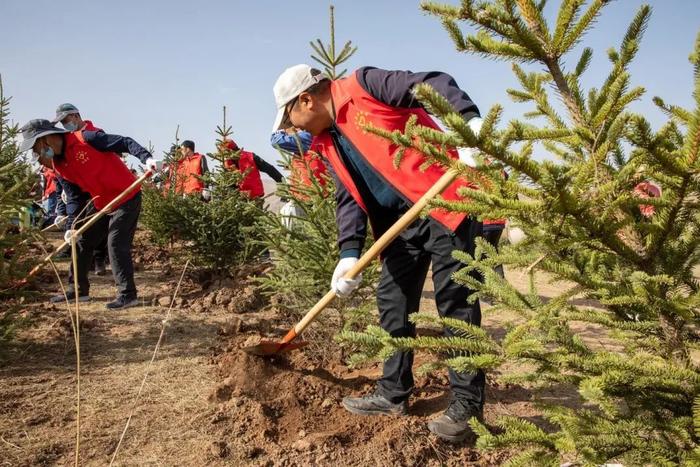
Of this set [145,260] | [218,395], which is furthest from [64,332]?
[145,260]

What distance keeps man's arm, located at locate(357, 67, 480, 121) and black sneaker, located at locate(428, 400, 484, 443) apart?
155 centimetres

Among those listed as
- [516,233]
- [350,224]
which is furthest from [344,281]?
[516,233]

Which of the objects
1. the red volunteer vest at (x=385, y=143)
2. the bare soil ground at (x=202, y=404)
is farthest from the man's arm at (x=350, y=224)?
the bare soil ground at (x=202, y=404)

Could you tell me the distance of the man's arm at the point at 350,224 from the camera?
113 inches

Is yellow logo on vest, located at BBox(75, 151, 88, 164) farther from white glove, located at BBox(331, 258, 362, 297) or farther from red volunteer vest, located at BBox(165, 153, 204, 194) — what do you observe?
white glove, located at BBox(331, 258, 362, 297)

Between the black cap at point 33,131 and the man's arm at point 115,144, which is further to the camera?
the man's arm at point 115,144

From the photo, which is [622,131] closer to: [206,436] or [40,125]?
[206,436]

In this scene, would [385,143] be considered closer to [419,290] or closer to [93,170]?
[419,290]

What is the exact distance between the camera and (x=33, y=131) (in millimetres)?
4742

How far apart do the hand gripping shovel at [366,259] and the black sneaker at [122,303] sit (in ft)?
8.62

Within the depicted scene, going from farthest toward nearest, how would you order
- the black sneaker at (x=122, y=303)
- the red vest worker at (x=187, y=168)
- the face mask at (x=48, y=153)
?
the red vest worker at (x=187, y=168) < the black sneaker at (x=122, y=303) < the face mask at (x=48, y=153)

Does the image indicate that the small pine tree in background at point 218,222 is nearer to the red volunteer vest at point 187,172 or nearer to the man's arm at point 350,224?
the red volunteer vest at point 187,172

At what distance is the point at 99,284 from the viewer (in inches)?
253

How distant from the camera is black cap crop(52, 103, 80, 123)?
577 centimetres
